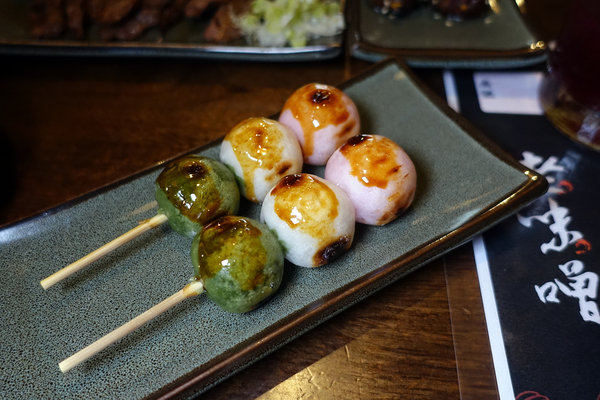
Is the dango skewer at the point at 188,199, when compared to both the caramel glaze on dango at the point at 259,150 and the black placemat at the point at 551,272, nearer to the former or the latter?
the caramel glaze on dango at the point at 259,150

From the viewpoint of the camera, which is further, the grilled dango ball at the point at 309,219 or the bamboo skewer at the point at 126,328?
the grilled dango ball at the point at 309,219

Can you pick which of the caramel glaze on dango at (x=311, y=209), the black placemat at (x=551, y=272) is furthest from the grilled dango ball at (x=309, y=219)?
the black placemat at (x=551, y=272)

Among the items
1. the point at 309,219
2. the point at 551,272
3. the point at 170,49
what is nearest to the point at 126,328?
the point at 309,219

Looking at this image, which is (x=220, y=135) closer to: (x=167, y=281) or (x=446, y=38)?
(x=167, y=281)

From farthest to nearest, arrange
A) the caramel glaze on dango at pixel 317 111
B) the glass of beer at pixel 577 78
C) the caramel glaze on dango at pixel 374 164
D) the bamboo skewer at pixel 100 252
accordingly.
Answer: the glass of beer at pixel 577 78
the caramel glaze on dango at pixel 317 111
the caramel glaze on dango at pixel 374 164
the bamboo skewer at pixel 100 252

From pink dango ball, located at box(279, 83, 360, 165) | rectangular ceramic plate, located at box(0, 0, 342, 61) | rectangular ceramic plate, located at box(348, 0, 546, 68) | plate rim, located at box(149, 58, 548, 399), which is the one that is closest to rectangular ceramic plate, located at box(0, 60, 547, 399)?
plate rim, located at box(149, 58, 548, 399)

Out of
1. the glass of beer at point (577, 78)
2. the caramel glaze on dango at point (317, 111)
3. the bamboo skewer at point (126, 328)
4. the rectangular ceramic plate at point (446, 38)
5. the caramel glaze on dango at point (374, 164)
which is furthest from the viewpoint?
the rectangular ceramic plate at point (446, 38)

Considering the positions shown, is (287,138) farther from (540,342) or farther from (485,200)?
(540,342)
